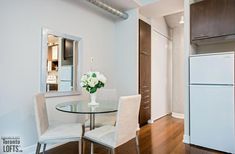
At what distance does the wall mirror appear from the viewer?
2.57 meters

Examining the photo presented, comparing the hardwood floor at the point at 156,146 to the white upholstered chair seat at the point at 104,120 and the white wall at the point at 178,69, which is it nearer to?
the white upholstered chair seat at the point at 104,120

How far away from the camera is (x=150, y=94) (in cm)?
421

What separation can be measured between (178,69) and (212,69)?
8.14 feet

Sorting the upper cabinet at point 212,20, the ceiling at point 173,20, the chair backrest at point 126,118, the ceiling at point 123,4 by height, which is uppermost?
the ceiling at point 173,20

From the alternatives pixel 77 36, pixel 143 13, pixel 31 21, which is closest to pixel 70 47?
pixel 77 36

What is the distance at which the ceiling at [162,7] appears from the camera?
3379 millimetres

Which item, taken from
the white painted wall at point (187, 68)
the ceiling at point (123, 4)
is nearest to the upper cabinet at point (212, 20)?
the white painted wall at point (187, 68)

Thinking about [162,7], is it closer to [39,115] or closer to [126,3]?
[126,3]

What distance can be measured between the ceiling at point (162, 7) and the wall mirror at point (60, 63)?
1.76 metres

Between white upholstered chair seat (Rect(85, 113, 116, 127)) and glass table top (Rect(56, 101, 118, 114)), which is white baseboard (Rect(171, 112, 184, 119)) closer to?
white upholstered chair seat (Rect(85, 113, 116, 127))

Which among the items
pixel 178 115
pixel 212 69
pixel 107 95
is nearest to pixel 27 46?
pixel 107 95

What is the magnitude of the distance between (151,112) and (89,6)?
2.89 meters

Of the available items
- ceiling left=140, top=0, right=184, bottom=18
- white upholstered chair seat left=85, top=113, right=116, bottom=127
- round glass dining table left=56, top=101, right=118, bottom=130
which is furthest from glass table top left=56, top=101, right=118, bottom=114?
ceiling left=140, top=0, right=184, bottom=18

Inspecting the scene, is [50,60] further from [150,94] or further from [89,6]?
[150,94]
